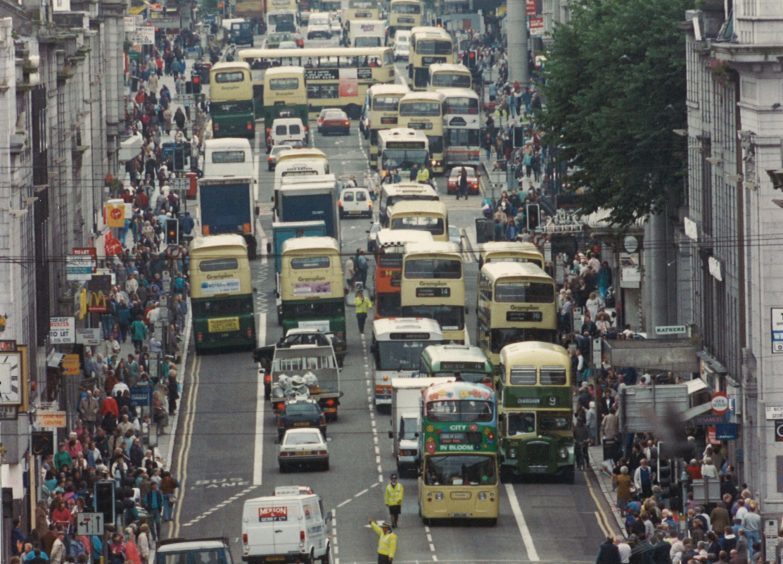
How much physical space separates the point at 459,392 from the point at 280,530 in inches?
409

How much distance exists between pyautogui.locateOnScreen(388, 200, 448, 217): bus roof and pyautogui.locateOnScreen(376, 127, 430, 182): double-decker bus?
20518 mm

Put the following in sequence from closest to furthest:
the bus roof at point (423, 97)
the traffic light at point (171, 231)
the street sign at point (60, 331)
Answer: the street sign at point (60, 331)
the traffic light at point (171, 231)
the bus roof at point (423, 97)

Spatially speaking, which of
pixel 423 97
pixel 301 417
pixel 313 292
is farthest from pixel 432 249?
pixel 423 97

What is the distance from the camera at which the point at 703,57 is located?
88.4m

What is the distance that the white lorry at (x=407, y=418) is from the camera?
284ft

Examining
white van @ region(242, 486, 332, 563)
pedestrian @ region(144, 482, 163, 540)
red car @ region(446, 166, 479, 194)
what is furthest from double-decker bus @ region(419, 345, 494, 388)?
red car @ region(446, 166, 479, 194)

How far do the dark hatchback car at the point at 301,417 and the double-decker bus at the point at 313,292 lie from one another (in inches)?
505

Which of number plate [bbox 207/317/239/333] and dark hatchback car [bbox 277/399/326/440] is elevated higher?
number plate [bbox 207/317/239/333]

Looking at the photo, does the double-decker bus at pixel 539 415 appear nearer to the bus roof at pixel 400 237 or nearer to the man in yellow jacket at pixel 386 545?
the man in yellow jacket at pixel 386 545

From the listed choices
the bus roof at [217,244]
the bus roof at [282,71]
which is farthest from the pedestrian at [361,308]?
the bus roof at [282,71]

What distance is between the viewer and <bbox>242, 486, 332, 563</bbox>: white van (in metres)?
71.6

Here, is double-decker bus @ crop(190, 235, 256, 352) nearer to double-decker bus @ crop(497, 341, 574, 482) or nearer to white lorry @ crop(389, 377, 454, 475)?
white lorry @ crop(389, 377, 454, 475)

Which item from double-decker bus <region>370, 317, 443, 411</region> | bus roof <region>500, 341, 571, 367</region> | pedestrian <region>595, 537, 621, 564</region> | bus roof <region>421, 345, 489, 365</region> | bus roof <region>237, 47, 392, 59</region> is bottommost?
pedestrian <region>595, 537, 621, 564</region>

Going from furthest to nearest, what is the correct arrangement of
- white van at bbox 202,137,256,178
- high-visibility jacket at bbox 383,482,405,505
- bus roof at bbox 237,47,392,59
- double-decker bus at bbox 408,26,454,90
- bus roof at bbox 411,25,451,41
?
bus roof at bbox 411,25,451,41, double-decker bus at bbox 408,26,454,90, bus roof at bbox 237,47,392,59, white van at bbox 202,137,256,178, high-visibility jacket at bbox 383,482,405,505
